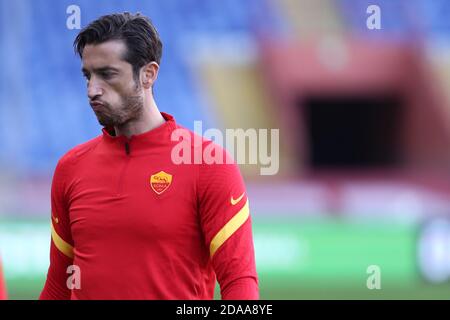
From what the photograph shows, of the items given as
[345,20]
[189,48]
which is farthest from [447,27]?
[189,48]

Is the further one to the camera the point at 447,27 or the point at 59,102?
the point at 447,27

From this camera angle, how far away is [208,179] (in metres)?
2.64

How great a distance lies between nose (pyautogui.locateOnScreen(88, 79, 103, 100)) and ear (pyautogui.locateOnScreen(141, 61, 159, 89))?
14 centimetres

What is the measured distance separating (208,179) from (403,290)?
674 cm

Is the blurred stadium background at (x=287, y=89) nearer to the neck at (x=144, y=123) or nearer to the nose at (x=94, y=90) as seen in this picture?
the neck at (x=144, y=123)

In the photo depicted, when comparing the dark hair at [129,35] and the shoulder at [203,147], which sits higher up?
the dark hair at [129,35]

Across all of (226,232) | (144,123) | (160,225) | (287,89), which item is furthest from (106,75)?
(287,89)

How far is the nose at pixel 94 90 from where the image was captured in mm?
2645

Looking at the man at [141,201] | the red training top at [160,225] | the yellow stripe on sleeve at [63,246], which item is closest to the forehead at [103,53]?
the man at [141,201]

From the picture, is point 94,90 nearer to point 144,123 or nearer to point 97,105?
point 97,105

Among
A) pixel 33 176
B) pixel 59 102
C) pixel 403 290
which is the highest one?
pixel 59 102

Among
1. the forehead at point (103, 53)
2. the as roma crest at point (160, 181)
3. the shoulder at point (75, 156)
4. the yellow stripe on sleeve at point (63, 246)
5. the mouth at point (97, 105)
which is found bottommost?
the yellow stripe on sleeve at point (63, 246)

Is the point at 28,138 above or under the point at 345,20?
under

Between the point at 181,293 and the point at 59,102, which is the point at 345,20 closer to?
the point at 59,102
